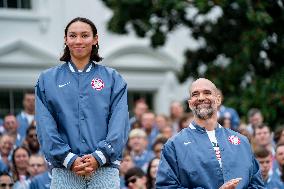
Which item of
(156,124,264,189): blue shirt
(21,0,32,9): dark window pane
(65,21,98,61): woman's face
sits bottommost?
(156,124,264,189): blue shirt

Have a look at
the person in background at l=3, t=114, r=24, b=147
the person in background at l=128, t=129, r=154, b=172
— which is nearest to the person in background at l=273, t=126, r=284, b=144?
the person in background at l=128, t=129, r=154, b=172

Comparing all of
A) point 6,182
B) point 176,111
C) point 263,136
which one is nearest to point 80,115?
point 6,182

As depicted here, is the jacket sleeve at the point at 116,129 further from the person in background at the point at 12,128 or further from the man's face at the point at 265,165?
the person in background at the point at 12,128

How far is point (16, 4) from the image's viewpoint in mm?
21234

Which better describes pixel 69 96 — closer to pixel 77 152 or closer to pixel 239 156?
pixel 77 152

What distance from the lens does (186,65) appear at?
1914 cm

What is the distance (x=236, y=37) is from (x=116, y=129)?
1027cm

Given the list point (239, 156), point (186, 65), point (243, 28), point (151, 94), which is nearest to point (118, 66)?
point (151, 94)

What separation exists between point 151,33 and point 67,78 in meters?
10.2

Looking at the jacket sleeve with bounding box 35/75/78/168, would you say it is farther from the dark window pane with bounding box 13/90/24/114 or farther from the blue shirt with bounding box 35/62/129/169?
the dark window pane with bounding box 13/90/24/114

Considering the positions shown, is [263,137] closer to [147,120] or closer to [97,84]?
[147,120]

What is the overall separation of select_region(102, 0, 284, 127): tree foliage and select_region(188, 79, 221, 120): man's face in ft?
26.2

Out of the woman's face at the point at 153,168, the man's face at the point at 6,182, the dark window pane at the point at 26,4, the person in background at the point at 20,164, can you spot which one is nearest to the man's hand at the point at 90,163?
the man's face at the point at 6,182

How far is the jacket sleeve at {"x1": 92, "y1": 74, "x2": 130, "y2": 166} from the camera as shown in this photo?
737cm
